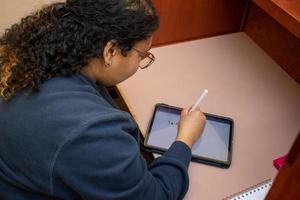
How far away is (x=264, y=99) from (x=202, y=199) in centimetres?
43

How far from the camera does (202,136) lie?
0.92 metres

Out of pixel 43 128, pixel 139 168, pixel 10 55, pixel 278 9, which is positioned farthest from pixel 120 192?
pixel 278 9

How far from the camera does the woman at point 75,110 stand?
59cm

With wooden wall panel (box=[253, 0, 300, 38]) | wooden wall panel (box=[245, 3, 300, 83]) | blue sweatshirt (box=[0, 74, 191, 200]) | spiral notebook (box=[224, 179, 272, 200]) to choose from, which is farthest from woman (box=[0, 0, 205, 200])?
wooden wall panel (box=[245, 3, 300, 83])

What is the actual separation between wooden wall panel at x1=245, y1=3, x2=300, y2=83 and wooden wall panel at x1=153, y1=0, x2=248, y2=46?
0.06 m

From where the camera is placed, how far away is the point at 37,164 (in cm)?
60

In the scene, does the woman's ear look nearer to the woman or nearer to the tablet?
the woman

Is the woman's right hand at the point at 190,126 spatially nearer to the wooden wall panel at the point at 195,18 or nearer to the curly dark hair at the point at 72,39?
the curly dark hair at the point at 72,39

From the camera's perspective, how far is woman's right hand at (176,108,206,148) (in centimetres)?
85

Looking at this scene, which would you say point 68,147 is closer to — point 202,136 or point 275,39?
point 202,136

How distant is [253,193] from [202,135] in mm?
229

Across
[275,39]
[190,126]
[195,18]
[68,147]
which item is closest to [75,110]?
[68,147]

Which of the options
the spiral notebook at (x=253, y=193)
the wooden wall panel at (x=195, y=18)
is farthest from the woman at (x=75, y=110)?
the wooden wall panel at (x=195, y=18)

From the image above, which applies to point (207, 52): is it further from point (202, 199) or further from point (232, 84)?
point (202, 199)
